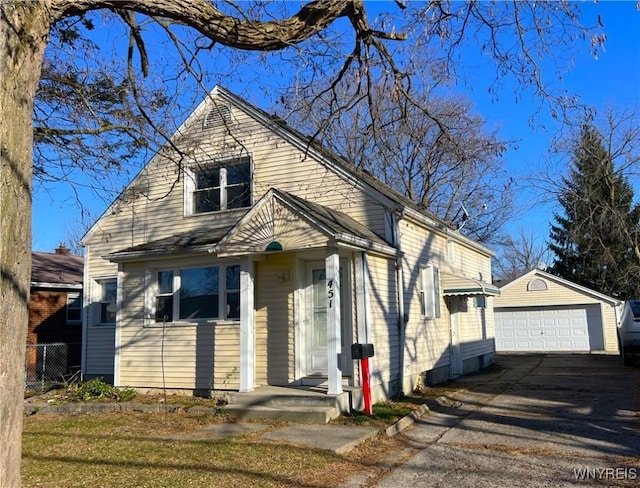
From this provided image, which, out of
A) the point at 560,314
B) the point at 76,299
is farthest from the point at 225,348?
the point at 560,314

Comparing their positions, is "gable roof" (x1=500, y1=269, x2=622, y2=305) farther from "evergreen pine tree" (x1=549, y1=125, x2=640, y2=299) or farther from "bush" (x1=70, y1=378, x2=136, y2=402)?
"bush" (x1=70, y1=378, x2=136, y2=402)

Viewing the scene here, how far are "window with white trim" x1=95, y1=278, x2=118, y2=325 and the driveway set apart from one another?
28.1ft

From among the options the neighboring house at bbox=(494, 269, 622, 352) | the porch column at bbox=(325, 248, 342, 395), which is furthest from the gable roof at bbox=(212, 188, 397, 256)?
the neighboring house at bbox=(494, 269, 622, 352)

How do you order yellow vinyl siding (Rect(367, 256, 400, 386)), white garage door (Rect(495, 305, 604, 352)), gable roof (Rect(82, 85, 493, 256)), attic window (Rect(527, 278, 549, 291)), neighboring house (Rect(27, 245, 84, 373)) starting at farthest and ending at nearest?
1. attic window (Rect(527, 278, 549, 291))
2. white garage door (Rect(495, 305, 604, 352))
3. neighboring house (Rect(27, 245, 84, 373))
4. gable roof (Rect(82, 85, 493, 256))
5. yellow vinyl siding (Rect(367, 256, 400, 386))

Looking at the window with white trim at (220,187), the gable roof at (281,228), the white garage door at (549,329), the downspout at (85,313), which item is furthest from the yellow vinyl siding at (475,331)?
the downspout at (85,313)

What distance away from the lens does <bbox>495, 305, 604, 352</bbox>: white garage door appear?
1035 inches

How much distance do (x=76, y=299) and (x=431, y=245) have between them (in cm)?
1353

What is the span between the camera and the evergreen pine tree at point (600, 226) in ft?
95.2

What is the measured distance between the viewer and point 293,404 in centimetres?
948

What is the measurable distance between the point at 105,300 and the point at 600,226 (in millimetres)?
26020

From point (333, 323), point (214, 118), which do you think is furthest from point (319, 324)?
point (214, 118)

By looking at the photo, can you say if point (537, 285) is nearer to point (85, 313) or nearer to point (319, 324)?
point (319, 324)

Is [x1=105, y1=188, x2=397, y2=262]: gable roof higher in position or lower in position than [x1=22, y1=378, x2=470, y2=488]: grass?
higher

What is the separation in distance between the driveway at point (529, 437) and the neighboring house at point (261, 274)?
1.69m
